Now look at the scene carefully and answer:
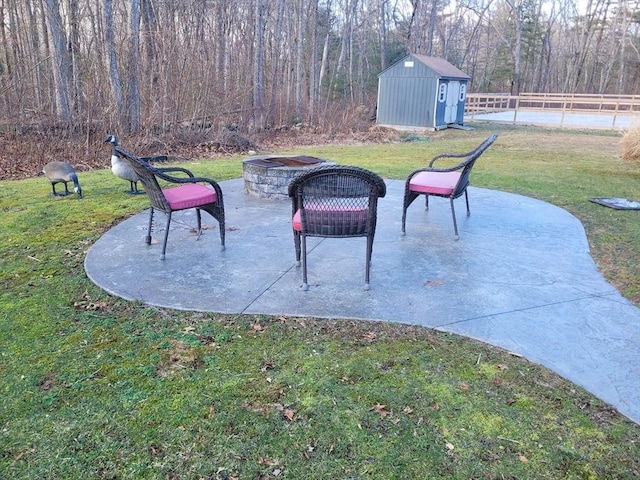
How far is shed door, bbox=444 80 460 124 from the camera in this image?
19.9 m

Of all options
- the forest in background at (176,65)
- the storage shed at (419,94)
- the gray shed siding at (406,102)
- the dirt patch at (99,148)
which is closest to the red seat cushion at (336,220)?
the dirt patch at (99,148)

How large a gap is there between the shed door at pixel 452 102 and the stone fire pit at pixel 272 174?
14893mm

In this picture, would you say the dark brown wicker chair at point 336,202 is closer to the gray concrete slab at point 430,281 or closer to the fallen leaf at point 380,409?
the gray concrete slab at point 430,281

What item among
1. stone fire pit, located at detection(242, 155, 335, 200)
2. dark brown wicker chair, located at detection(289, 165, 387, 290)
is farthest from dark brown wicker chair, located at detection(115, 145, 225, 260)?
stone fire pit, located at detection(242, 155, 335, 200)

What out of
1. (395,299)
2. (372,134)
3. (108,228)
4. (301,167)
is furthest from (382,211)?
(372,134)

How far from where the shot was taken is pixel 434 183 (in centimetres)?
481

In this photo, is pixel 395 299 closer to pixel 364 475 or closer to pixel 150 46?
pixel 364 475

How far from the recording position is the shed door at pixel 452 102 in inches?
782

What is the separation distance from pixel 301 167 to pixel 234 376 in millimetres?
3961

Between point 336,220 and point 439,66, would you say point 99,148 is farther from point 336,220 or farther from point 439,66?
point 439,66

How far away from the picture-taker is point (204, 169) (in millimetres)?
8766

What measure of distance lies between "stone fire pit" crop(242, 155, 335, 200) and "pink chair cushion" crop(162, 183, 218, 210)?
1705 millimetres

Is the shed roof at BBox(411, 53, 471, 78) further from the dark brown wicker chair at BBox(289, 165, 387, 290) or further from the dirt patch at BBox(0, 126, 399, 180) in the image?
the dark brown wicker chair at BBox(289, 165, 387, 290)

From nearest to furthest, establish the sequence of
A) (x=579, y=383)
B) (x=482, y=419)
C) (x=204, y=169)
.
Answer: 1. (x=482, y=419)
2. (x=579, y=383)
3. (x=204, y=169)
